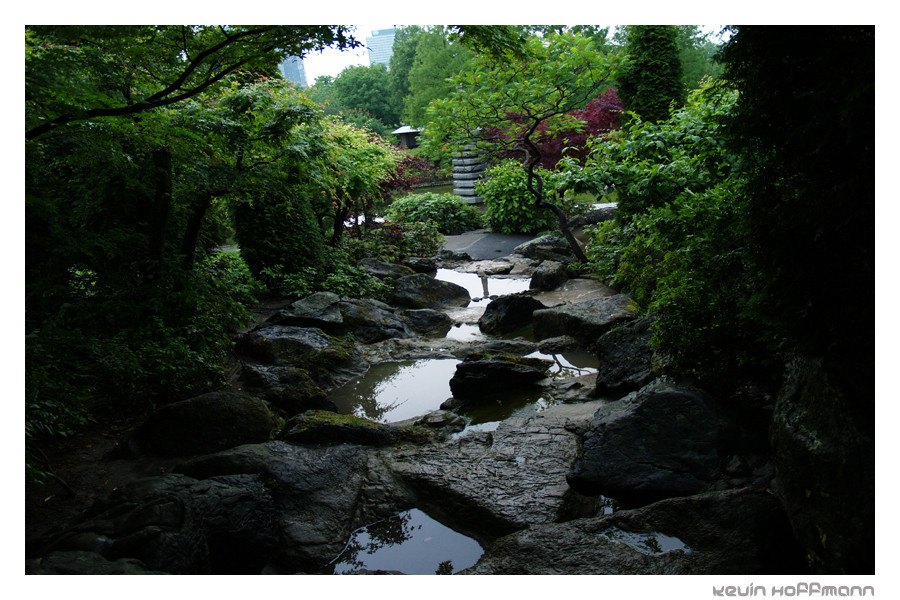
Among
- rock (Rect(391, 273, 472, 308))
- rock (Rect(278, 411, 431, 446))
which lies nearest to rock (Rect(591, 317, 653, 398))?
rock (Rect(278, 411, 431, 446))

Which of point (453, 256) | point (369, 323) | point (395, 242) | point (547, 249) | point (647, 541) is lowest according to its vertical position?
point (647, 541)

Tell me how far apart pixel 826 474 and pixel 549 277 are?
8337 millimetres

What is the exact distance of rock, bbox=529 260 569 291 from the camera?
10.5 meters

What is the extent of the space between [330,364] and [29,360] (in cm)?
385

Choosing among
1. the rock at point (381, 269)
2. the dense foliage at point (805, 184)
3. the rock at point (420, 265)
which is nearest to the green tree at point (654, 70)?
the rock at point (420, 265)

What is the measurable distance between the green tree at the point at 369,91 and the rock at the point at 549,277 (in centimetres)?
3422

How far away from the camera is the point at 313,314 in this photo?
783cm

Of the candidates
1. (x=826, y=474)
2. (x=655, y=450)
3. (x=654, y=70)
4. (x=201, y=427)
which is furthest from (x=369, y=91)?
(x=826, y=474)

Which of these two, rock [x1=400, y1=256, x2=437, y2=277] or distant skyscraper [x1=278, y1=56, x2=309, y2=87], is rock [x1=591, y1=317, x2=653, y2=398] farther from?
rock [x1=400, y1=256, x2=437, y2=277]

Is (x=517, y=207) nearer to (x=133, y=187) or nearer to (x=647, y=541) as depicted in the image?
(x=133, y=187)

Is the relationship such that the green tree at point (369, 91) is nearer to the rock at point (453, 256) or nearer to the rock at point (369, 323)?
the rock at point (453, 256)

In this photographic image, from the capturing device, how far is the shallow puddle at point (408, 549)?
3.33 meters

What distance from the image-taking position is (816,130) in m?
2.22

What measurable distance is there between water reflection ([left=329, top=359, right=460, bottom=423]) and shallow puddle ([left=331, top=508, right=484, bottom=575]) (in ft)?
6.53
